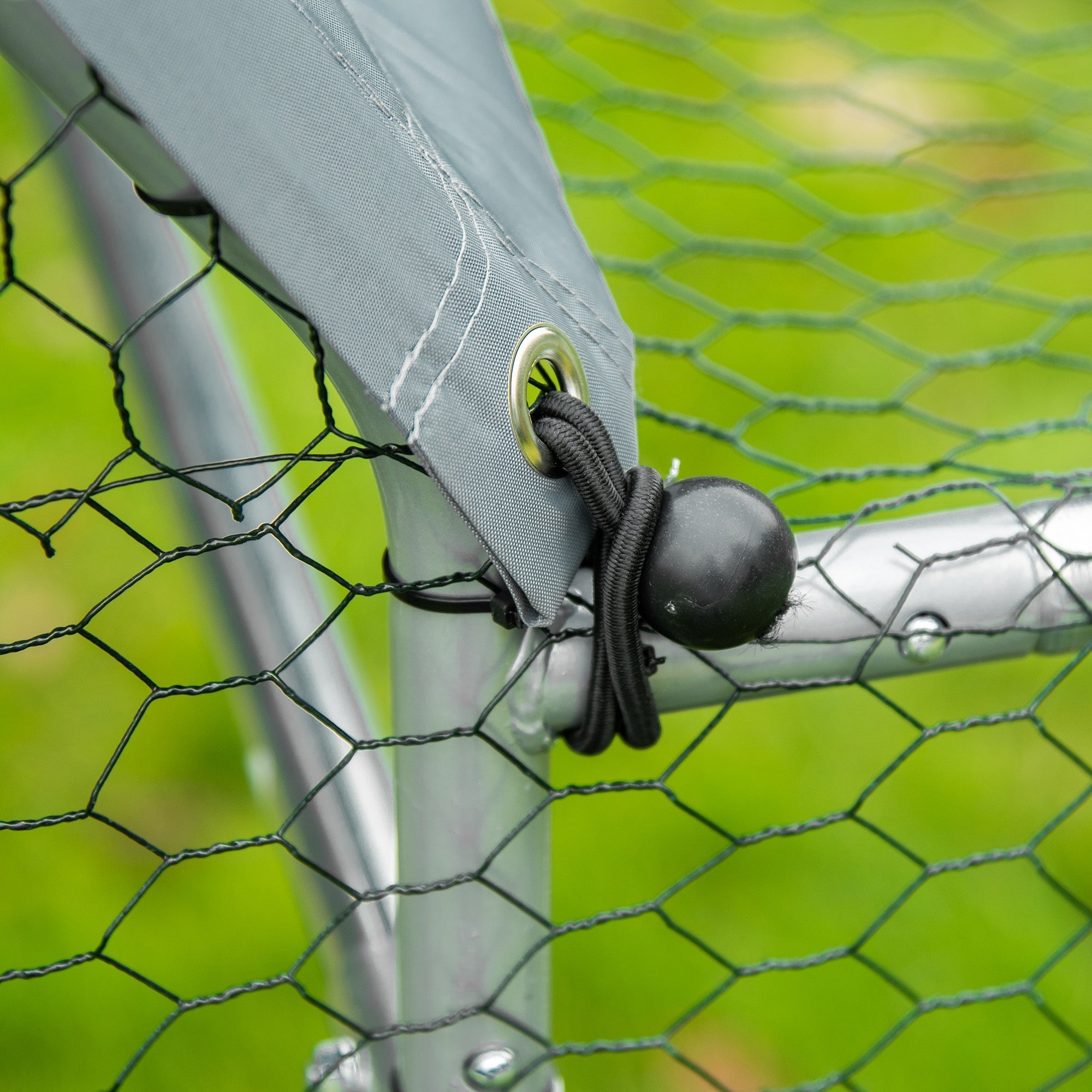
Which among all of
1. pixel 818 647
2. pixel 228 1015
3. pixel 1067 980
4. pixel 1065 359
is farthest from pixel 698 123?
pixel 818 647

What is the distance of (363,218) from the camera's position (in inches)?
14.4

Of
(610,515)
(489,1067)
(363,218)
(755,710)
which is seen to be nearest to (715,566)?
(610,515)

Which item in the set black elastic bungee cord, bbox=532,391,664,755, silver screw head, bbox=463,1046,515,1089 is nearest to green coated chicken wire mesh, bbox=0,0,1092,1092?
silver screw head, bbox=463,1046,515,1089

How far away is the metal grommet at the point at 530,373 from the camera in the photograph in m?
0.39

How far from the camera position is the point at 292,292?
36 cm

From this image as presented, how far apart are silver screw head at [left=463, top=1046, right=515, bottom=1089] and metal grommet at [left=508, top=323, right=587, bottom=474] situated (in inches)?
10.7

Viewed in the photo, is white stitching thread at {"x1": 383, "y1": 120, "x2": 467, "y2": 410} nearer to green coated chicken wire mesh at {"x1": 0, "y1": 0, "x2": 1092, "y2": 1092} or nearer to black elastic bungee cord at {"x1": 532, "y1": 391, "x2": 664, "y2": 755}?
black elastic bungee cord at {"x1": 532, "y1": 391, "x2": 664, "y2": 755}

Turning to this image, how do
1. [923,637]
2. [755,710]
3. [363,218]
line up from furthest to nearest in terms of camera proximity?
[755,710], [923,637], [363,218]

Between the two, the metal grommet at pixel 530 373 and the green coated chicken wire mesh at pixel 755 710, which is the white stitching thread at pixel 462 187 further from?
the green coated chicken wire mesh at pixel 755 710

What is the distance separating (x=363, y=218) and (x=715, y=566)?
16 cm

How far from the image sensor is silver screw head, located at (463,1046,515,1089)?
0.51 metres

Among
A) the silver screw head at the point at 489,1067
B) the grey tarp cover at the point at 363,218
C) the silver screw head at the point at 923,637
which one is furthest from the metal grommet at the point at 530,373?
the silver screw head at the point at 489,1067

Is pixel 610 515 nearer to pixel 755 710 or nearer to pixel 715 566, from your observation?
pixel 715 566

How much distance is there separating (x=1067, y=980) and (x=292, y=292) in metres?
1.09
